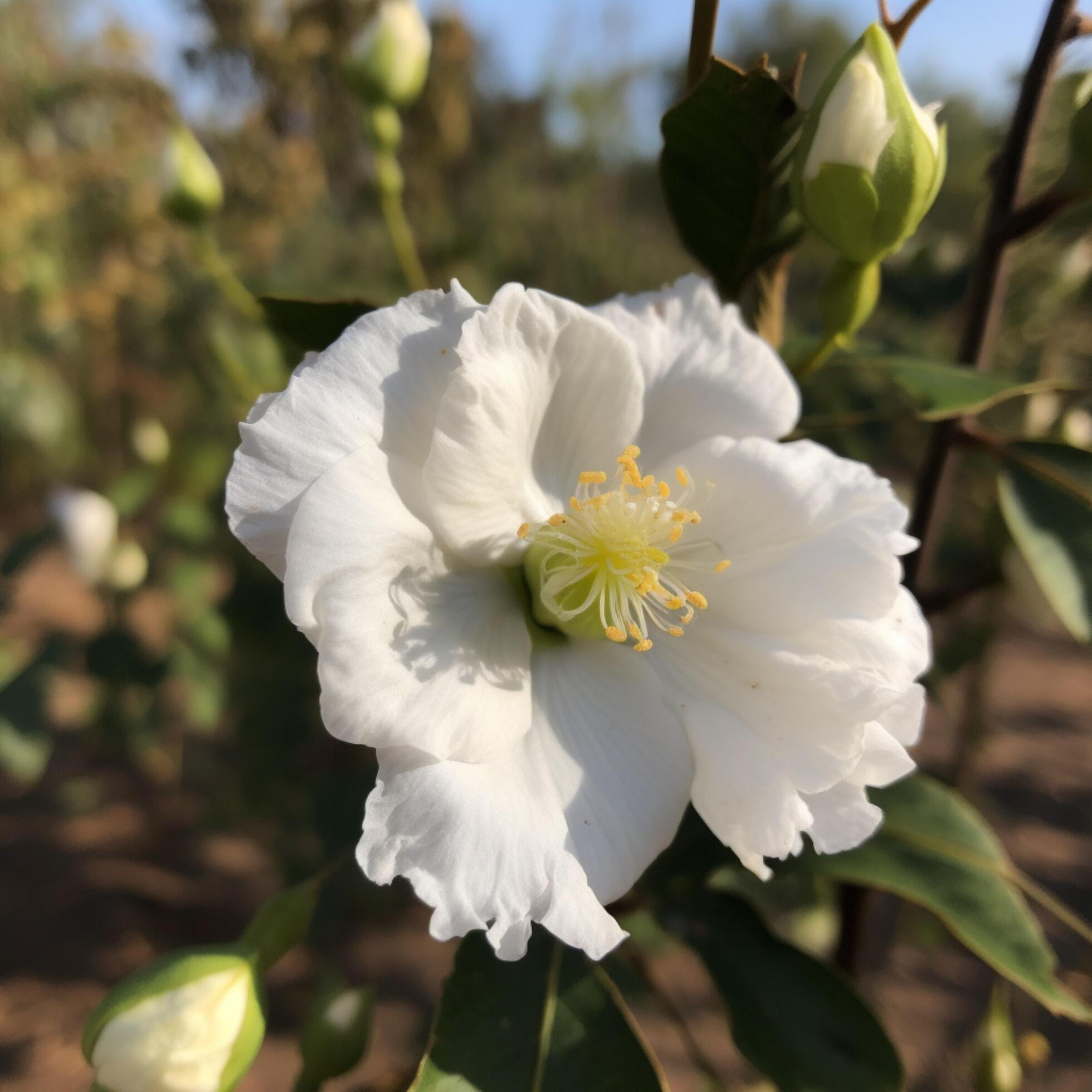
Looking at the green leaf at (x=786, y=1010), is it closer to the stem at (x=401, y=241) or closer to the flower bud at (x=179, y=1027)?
the flower bud at (x=179, y=1027)

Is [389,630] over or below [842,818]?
over

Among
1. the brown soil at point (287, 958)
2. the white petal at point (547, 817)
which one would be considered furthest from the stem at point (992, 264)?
the brown soil at point (287, 958)

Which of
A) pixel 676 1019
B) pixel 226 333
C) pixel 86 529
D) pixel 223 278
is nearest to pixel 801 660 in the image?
pixel 676 1019

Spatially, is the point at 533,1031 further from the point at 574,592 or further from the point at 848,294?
the point at 848,294

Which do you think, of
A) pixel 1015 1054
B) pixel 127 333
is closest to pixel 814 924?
pixel 1015 1054

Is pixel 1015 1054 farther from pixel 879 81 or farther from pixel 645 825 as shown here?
pixel 879 81

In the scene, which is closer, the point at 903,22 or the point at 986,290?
the point at 903,22

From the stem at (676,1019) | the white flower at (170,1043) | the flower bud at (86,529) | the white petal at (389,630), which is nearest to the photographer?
the white petal at (389,630)
